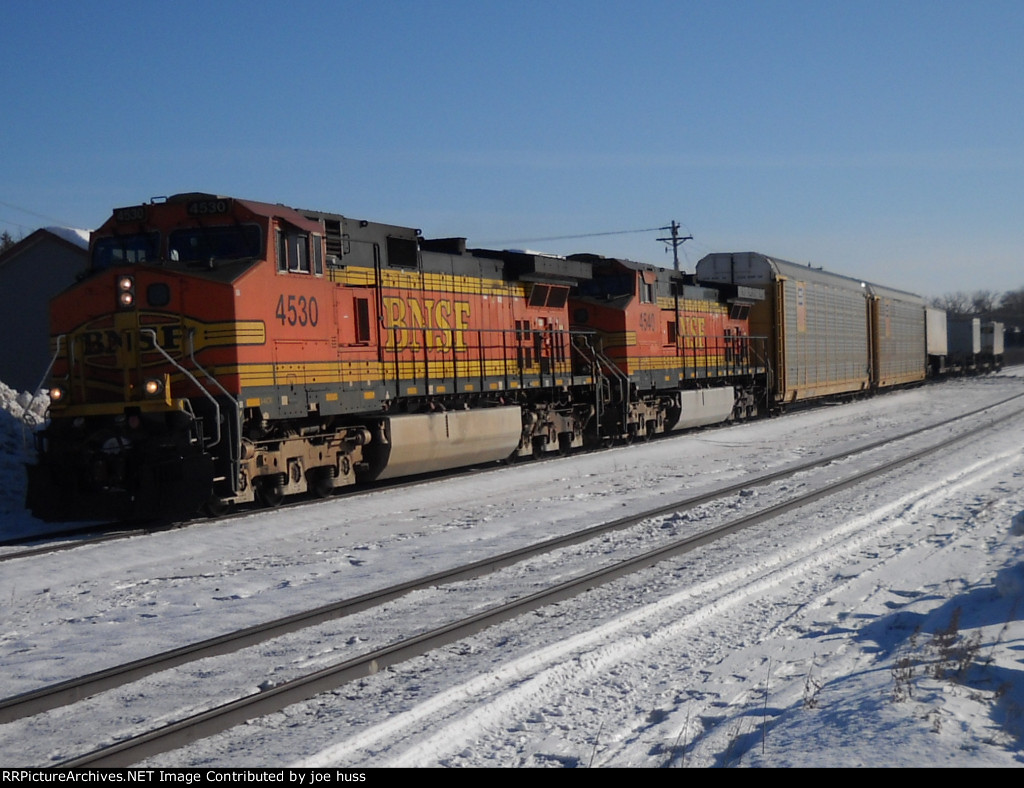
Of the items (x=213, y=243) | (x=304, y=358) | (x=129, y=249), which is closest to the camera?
(x=213, y=243)

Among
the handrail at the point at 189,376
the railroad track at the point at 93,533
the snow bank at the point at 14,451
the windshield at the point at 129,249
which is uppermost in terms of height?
the windshield at the point at 129,249

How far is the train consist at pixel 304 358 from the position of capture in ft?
37.1

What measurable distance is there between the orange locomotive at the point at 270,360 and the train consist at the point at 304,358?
0.08 ft

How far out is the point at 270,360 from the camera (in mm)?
12039

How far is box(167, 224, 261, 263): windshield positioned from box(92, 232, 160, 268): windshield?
0.23 meters

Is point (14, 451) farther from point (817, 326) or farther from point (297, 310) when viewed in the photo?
point (817, 326)

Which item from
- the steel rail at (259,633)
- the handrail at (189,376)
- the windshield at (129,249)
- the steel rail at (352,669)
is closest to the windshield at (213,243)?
the windshield at (129,249)

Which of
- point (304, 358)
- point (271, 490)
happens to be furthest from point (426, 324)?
point (271, 490)

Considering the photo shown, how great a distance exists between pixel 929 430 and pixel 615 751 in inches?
782

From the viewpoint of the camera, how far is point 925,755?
14.0ft

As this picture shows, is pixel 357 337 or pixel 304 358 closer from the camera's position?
pixel 304 358

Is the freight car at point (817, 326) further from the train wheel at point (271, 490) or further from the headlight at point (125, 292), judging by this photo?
the headlight at point (125, 292)

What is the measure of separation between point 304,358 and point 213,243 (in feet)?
5.97

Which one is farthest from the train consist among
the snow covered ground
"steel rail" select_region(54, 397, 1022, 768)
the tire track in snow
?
the tire track in snow
